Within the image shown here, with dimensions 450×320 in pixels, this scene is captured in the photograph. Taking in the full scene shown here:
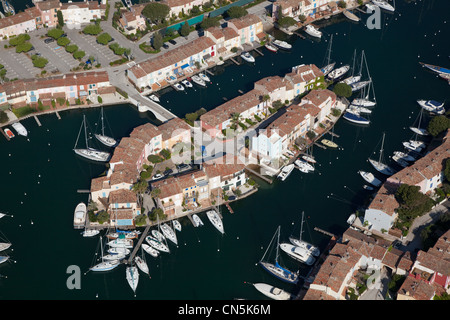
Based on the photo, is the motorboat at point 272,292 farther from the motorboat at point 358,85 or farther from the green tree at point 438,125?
the motorboat at point 358,85

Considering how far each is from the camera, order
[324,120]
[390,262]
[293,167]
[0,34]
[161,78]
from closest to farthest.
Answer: [390,262] < [293,167] < [324,120] < [161,78] < [0,34]

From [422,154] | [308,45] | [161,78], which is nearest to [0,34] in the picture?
[161,78]

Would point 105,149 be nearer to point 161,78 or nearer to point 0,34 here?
point 161,78

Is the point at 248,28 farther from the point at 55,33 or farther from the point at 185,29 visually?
the point at 55,33

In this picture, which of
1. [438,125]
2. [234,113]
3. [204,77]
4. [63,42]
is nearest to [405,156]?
[438,125]

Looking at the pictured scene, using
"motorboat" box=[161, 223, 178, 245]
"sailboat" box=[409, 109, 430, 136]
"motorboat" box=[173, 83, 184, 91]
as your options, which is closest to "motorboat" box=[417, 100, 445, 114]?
"sailboat" box=[409, 109, 430, 136]
